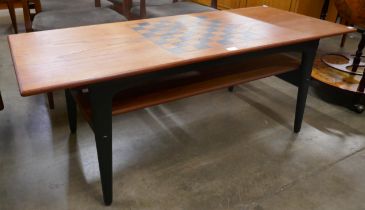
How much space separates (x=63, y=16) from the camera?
76.6 inches

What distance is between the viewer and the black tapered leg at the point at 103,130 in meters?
1.04

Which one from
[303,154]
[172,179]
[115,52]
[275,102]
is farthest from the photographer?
[275,102]

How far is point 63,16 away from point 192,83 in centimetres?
108

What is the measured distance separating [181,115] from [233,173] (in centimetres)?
57

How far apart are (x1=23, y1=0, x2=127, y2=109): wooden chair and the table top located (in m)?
0.52

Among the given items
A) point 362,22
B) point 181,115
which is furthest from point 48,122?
point 362,22

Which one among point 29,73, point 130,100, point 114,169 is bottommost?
point 114,169

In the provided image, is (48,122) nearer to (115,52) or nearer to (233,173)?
(115,52)

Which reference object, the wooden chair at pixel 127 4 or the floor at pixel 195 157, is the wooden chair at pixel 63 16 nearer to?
the wooden chair at pixel 127 4

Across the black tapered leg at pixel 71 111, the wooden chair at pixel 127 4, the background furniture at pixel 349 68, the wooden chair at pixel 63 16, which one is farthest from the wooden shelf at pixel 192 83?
the wooden chair at pixel 127 4

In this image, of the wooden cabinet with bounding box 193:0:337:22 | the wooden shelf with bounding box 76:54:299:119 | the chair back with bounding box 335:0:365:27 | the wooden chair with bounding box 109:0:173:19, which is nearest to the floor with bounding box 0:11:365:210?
the wooden shelf with bounding box 76:54:299:119

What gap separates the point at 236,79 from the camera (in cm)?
143

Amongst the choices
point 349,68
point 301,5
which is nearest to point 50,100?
point 349,68

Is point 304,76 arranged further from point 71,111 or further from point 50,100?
point 50,100
